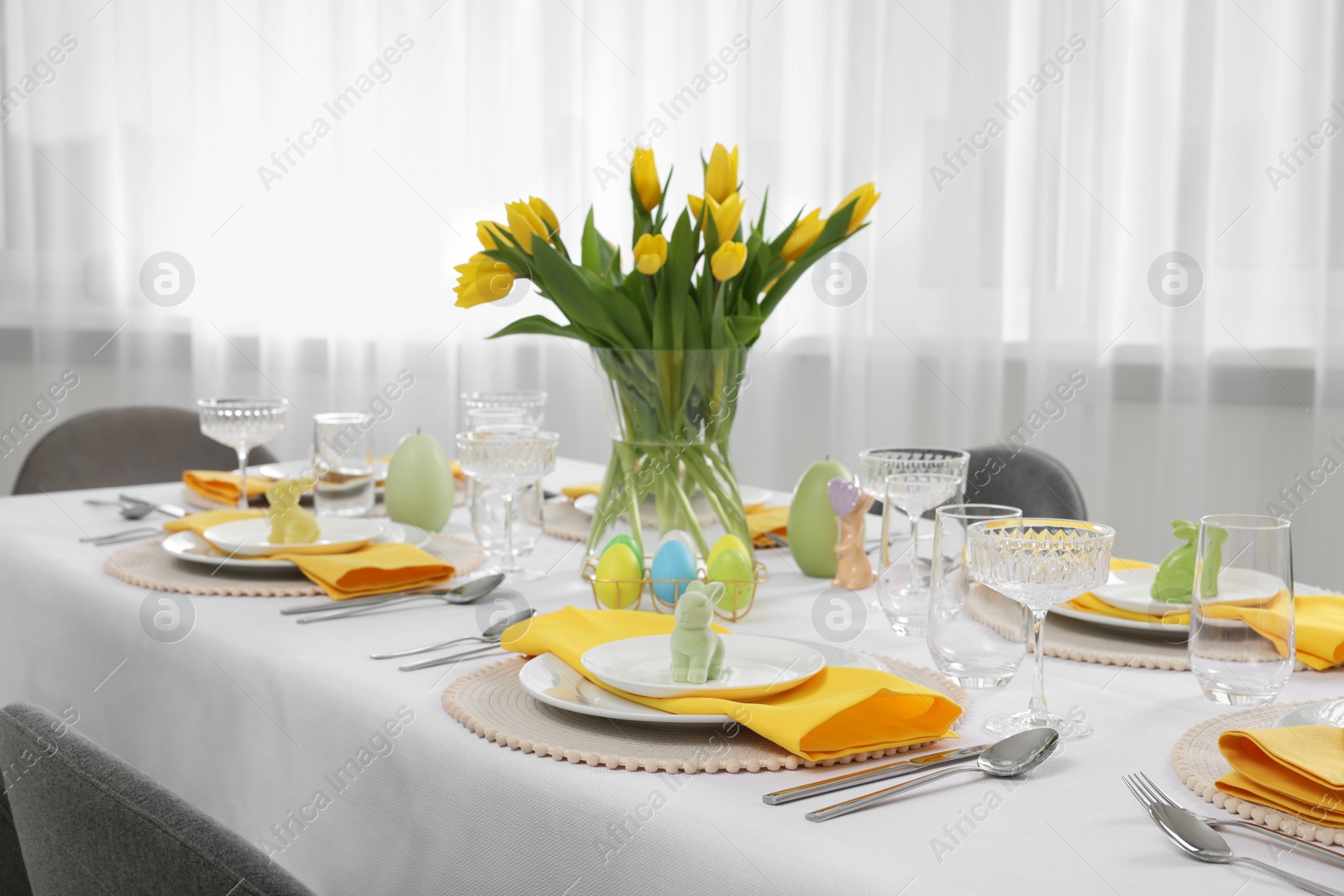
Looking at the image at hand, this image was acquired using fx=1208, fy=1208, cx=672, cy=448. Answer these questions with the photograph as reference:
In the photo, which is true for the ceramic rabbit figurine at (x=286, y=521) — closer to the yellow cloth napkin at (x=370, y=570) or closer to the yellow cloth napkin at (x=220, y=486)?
the yellow cloth napkin at (x=370, y=570)

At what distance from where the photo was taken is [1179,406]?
277cm

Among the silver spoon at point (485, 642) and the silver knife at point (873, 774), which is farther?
the silver spoon at point (485, 642)

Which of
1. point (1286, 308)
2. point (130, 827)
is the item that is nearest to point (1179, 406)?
point (1286, 308)

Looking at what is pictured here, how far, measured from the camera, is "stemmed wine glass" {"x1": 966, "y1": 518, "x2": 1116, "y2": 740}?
2.89 ft

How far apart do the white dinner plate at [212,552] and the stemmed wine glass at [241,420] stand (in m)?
0.23

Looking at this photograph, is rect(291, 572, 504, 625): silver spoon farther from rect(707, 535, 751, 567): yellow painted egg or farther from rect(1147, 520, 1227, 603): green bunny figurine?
rect(1147, 520, 1227, 603): green bunny figurine

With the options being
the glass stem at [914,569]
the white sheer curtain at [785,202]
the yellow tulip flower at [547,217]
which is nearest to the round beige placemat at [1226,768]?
the glass stem at [914,569]

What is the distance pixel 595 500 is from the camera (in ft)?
5.75

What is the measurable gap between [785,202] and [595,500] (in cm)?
171

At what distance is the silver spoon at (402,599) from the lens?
1213 millimetres

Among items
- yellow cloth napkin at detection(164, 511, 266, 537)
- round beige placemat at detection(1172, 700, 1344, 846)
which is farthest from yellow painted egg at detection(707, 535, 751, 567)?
yellow cloth napkin at detection(164, 511, 266, 537)

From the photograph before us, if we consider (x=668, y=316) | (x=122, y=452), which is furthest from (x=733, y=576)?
(x=122, y=452)

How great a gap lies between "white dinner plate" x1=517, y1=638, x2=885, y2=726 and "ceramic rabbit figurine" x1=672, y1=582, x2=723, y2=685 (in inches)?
1.9

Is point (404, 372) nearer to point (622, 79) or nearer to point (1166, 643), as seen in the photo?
point (622, 79)
